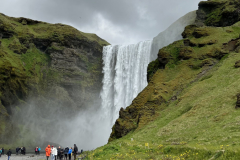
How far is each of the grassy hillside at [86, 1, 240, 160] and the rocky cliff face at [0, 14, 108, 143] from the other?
38.2 m

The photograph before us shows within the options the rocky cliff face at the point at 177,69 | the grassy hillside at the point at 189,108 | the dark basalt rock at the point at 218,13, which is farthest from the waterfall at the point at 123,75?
the grassy hillside at the point at 189,108

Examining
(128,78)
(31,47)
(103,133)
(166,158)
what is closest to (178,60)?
(166,158)

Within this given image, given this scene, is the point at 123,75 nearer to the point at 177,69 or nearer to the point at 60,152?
the point at 177,69

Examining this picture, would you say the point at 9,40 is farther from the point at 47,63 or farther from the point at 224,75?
the point at 224,75

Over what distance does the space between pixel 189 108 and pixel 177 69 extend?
1309cm

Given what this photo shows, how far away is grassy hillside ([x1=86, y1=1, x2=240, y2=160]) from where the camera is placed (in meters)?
13.0

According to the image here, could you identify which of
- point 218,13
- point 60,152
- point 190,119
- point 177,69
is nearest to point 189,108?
point 190,119

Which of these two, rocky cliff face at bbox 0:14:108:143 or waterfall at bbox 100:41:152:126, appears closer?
rocky cliff face at bbox 0:14:108:143

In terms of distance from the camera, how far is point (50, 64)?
250ft

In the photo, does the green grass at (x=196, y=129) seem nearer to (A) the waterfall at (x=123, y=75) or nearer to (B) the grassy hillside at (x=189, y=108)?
(B) the grassy hillside at (x=189, y=108)

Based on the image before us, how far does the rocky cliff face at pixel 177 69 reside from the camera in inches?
1162

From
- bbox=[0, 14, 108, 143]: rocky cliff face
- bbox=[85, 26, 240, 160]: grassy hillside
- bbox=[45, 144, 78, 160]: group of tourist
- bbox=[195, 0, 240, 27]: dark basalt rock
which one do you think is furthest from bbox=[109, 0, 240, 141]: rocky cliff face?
bbox=[0, 14, 108, 143]: rocky cliff face

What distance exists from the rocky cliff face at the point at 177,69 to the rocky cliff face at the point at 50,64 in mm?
38240

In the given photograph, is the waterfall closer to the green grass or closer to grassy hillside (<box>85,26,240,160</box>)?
grassy hillside (<box>85,26,240,160</box>)
